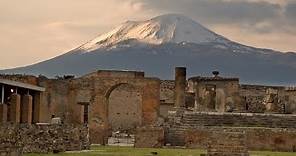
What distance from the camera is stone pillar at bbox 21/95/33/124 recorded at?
3241cm

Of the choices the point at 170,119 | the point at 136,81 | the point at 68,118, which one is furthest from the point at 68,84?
the point at 170,119

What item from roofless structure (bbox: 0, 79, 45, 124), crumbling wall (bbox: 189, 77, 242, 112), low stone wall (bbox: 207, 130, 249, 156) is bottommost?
low stone wall (bbox: 207, 130, 249, 156)

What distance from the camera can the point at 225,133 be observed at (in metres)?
23.4

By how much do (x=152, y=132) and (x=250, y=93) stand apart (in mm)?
26385

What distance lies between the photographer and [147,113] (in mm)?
43281

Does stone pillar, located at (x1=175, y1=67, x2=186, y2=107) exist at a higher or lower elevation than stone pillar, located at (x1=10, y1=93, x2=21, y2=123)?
higher

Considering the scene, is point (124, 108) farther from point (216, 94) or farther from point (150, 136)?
point (150, 136)

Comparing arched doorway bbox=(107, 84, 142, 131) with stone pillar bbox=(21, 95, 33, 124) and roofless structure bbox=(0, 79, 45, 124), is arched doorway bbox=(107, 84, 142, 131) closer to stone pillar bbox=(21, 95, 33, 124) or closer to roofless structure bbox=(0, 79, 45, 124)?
roofless structure bbox=(0, 79, 45, 124)

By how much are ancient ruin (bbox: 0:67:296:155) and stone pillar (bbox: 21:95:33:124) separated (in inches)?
1.5

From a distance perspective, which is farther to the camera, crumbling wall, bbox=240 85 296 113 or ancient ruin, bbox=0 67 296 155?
crumbling wall, bbox=240 85 296 113

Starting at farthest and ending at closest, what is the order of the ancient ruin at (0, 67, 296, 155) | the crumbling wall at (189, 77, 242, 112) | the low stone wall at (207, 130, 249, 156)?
1. the crumbling wall at (189, 77, 242, 112)
2. the ancient ruin at (0, 67, 296, 155)
3. the low stone wall at (207, 130, 249, 156)

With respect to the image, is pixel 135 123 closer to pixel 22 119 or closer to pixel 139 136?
pixel 139 136

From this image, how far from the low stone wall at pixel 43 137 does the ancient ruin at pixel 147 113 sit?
0.04 meters

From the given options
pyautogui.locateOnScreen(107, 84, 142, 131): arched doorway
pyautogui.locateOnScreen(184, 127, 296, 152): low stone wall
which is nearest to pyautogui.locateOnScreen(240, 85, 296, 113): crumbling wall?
pyautogui.locateOnScreen(107, 84, 142, 131): arched doorway
